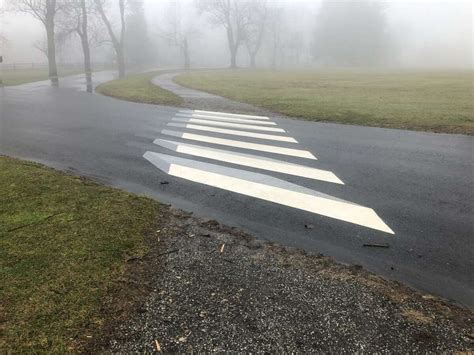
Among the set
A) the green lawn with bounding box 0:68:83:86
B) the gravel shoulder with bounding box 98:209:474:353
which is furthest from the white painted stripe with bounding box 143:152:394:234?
the green lawn with bounding box 0:68:83:86

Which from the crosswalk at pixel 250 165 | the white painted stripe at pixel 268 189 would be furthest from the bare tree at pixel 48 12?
the white painted stripe at pixel 268 189

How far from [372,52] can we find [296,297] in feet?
277

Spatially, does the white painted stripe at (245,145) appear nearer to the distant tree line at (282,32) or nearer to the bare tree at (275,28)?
the distant tree line at (282,32)

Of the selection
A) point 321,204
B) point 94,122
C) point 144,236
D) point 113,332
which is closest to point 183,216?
point 144,236

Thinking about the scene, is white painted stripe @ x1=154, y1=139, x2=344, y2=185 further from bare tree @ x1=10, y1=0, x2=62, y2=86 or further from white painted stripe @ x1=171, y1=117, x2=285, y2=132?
A: bare tree @ x1=10, y1=0, x2=62, y2=86

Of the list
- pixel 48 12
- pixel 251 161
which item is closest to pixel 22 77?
pixel 48 12

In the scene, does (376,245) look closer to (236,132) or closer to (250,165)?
(250,165)

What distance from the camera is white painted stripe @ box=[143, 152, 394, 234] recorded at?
16.4 ft

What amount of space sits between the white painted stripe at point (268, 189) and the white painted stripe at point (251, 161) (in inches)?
19.0

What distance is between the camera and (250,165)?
721 cm

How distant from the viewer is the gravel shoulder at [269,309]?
9.01 feet

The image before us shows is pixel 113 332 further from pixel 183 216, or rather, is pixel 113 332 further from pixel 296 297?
pixel 183 216

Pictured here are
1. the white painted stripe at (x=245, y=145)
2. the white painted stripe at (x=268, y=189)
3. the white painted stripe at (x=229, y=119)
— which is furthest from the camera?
the white painted stripe at (x=229, y=119)

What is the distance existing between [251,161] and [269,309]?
461 cm
